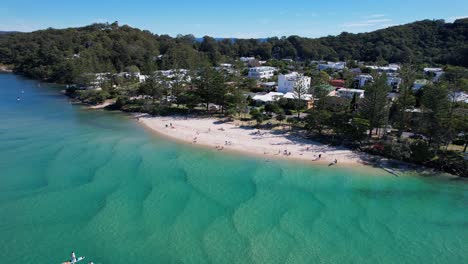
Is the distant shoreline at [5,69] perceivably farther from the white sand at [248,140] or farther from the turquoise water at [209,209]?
the turquoise water at [209,209]

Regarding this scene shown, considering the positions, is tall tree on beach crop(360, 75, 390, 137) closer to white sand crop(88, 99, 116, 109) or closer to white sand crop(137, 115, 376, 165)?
white sand crop(137, 115, 376, 165)

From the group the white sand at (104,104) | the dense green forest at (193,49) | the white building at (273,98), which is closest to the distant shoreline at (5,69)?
the dense green forest at (193,49)

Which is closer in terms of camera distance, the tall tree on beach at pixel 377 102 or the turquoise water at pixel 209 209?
the turquoise water at pixel 209 209

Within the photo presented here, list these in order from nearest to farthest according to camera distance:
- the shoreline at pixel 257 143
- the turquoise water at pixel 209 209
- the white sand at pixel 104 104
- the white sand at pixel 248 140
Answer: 1. the turquoise water at pixel 209 209
2. the shoreline at pixel 257 143
3. the white sand at pixel 248 140
4. the white sand at pixel 104 104

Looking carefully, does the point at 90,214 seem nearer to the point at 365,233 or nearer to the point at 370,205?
the point at 365,233

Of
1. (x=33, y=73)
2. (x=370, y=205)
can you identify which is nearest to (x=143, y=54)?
(x=33, y=73)

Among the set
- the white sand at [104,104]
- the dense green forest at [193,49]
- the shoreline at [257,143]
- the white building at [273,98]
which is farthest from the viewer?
the dense green forest at [193,49]

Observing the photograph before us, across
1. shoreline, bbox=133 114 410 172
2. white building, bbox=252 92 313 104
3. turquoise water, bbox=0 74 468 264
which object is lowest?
turquoise water, bbox=0 74 468 264

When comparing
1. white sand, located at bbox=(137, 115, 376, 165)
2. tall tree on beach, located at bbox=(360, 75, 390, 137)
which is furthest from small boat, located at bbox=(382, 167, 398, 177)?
tall tree on beach, located at bbox=(360, 75, 390, 137)
